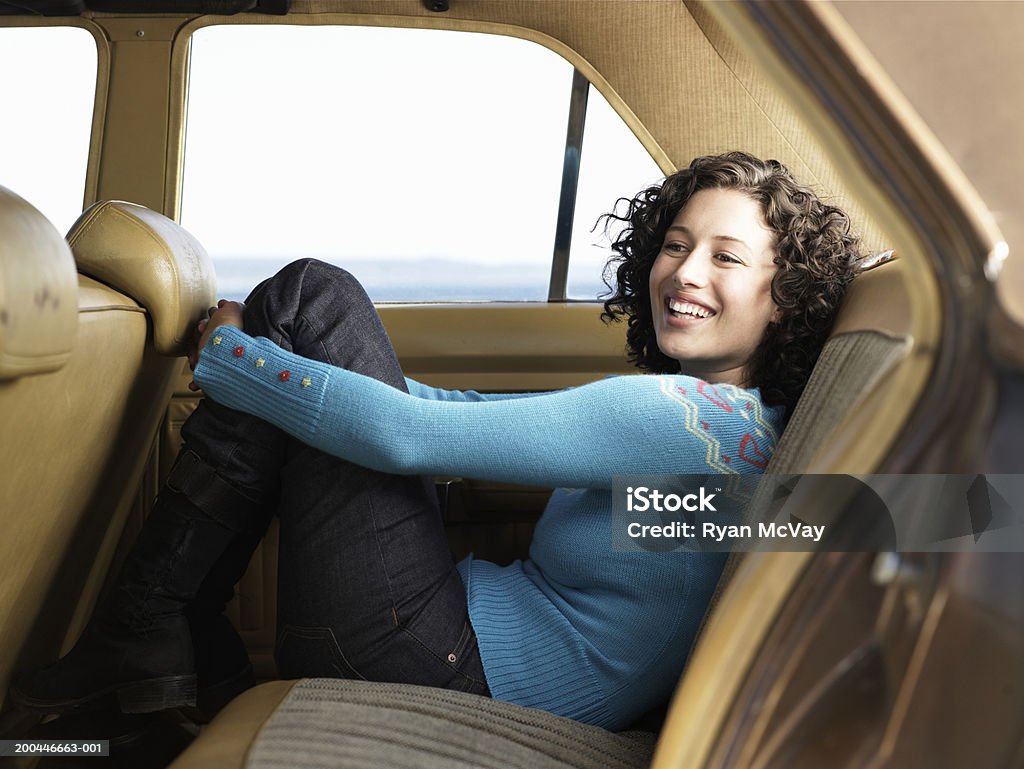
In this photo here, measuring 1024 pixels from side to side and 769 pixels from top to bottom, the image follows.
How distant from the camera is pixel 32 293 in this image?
0.76 meters

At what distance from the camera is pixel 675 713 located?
24.9 inches

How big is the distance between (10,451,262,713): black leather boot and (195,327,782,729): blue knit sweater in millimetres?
140

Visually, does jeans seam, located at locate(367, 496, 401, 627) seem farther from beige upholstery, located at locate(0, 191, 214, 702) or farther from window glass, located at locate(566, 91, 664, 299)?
window glass, located at locate(566, 91, 664, 299)

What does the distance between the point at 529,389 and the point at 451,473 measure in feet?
2.40

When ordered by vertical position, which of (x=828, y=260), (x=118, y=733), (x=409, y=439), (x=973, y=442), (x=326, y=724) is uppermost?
(x=828, y=260)

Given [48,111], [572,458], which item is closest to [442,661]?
[572,458]

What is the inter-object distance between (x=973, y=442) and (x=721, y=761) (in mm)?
253

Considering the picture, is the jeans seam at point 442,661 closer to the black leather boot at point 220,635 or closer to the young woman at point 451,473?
A: the young woman at point 451,473

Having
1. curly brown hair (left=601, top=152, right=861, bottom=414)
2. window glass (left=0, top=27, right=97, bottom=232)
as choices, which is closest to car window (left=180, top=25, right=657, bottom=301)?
window glass (left=0, top=27, right=97, bottom=232)

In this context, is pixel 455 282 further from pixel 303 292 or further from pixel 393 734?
pixel 393 734

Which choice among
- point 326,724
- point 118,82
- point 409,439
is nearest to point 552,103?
point 118,82

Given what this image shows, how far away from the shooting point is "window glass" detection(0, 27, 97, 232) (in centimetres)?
183

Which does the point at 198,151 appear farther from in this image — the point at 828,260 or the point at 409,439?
the point at 828,260

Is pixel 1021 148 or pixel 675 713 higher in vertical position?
pixel 1021 148
